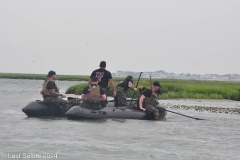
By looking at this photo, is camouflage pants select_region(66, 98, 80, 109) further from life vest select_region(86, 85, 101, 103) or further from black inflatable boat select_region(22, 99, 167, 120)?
life vest select_region(86, 85, 101, 103)

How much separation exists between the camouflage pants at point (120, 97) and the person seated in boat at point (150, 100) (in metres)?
0.71

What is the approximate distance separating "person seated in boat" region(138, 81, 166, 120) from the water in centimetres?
71

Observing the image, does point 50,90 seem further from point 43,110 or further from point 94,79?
point 94,79

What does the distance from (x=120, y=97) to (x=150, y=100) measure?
123cm

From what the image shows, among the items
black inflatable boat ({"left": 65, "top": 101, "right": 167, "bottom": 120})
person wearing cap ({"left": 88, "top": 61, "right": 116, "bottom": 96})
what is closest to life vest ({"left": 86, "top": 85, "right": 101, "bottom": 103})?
black inflatable boat ({"left": 65, "top": 101, "right": 167, "bottom": 120})

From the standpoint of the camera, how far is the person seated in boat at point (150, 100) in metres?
23.2

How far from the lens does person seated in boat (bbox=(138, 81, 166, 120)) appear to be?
2317cm

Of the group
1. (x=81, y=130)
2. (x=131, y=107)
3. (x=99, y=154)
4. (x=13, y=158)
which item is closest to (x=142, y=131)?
(x=81, y=130)

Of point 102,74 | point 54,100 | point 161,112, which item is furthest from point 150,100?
point 54,100

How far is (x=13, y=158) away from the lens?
13977 mm

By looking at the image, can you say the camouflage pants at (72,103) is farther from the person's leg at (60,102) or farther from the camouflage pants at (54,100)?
the camouflage pants at (54,100)

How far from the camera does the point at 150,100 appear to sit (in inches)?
931

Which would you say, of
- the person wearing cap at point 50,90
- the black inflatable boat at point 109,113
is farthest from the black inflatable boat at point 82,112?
the person wearing cap at point 50,90

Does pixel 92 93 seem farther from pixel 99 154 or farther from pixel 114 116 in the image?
pixel 99 154
